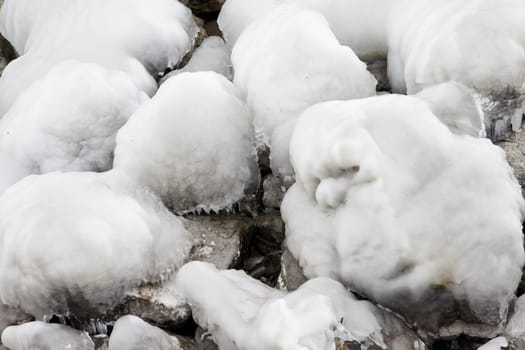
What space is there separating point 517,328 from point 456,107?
1.96 feet

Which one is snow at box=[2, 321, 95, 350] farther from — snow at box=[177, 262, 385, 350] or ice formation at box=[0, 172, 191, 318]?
snow at box=[177, 262, 385, 350]

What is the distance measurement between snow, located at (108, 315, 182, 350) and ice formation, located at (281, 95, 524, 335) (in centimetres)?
47

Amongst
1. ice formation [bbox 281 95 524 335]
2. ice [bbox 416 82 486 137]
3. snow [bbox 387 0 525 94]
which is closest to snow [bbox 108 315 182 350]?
ice formation [bbox 281 95 524 335]

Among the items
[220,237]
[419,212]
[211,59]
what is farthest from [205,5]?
[419,212]

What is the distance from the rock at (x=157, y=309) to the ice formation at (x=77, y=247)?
0.12 ft

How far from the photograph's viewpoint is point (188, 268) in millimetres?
1957

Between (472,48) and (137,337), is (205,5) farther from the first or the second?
(137,337)

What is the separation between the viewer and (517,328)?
177cm

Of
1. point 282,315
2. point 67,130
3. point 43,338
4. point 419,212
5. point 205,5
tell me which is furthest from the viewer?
point 205,5

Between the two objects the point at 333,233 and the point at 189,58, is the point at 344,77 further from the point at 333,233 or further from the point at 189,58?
the point at 189,58

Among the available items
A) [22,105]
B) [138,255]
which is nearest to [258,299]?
[138,255]

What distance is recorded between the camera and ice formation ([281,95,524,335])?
174 cm

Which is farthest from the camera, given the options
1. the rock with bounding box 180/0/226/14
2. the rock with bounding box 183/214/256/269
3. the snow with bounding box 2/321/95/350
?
the rock with bounding box 180/0/226/14

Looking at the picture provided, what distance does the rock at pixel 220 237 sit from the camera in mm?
2156
